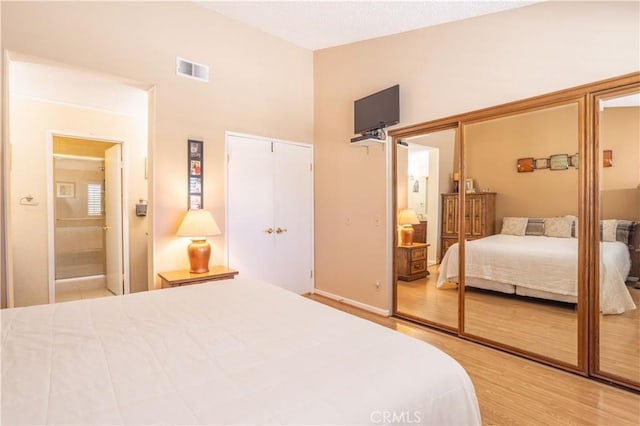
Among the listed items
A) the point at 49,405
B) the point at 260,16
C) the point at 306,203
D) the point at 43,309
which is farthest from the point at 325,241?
the point at 49,405

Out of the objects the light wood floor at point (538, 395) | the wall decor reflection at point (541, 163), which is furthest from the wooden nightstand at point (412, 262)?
the wall decor reflection at point (541, 163)

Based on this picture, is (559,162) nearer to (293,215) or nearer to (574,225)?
(574,225)

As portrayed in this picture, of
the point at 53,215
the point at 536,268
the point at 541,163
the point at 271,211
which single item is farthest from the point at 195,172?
the point at 536,268

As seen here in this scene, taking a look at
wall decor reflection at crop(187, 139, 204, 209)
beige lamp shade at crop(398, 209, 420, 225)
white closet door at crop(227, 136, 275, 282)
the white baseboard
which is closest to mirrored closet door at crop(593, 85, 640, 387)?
beige lamp shade at crop(398, 209, 420, 225)

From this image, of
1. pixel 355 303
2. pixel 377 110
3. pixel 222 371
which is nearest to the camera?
pixel 222 371

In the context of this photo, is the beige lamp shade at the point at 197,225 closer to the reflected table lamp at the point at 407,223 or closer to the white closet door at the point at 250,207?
the white closet door at the point at 250,207

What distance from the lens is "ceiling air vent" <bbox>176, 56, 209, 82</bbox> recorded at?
3.42 m

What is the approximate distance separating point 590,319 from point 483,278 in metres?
0.86

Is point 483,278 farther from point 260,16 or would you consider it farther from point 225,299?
point 260,16

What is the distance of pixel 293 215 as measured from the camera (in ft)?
14.6

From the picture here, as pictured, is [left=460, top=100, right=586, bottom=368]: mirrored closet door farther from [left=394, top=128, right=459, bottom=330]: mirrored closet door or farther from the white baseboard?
the white baseboard

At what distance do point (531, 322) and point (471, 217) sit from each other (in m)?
1.05

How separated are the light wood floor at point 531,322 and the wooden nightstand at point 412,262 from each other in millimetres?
91

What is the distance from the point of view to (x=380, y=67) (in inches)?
149
